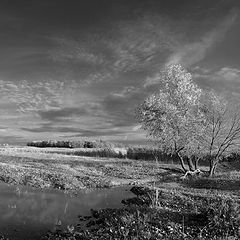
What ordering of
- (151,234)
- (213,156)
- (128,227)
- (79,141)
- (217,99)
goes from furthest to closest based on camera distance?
(79,141), (213,156), (217,99), (128,227), (151,234)

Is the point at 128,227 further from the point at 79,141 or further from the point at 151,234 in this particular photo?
the point at 79,141

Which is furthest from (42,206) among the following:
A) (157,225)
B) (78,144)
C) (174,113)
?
(78,144)

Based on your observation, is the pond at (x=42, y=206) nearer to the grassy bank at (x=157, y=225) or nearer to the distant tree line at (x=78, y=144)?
the grassy bank at (x=157, y=225)

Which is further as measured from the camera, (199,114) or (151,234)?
(199,114)

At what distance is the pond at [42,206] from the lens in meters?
19.1

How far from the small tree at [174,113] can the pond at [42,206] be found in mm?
12927

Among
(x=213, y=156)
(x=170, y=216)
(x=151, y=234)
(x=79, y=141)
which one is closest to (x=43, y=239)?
(x=151, y=234)

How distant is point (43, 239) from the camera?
17125 millimetres

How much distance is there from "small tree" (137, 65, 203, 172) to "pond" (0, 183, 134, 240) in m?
12.9

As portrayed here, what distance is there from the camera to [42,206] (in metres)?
25.3

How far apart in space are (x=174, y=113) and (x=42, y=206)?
24867mm

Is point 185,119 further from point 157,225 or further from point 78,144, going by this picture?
point 78,144

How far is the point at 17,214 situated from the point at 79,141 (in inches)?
4642

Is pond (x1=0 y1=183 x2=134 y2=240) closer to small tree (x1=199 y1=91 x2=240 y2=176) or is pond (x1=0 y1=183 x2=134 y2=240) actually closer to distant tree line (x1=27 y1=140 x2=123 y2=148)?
small tree (x1=199 y1=91 x2=240 y2=176)
